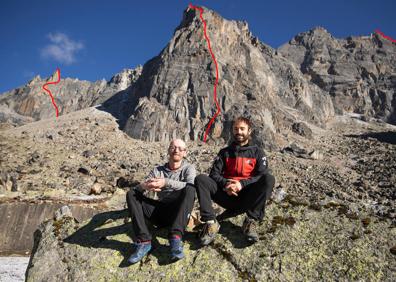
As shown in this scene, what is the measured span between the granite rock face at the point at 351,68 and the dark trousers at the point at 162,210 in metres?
154

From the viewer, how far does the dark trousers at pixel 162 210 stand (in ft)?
17.5

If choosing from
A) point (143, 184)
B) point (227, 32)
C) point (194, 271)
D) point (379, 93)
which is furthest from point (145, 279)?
point (379, 93)

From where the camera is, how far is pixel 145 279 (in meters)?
4.89

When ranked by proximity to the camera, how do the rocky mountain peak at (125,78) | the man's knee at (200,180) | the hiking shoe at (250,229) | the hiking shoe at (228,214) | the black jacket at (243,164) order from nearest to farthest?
the hiking shoe at (250,229)
the man's knee at (200,180)
the hiking shoe at (228,214)
the black jacket at (243,164)
the rocky mountain peak at (125,78)

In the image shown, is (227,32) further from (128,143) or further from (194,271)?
(194,271)

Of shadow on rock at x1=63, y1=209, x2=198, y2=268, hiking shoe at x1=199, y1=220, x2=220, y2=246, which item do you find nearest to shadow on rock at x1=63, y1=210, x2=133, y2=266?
shadow on rock at x1=63, y1=209, x2=198, y2=268

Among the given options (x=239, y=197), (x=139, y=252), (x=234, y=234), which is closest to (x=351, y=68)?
(x=239, y=197)

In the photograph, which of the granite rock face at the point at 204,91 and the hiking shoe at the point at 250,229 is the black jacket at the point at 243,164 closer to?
the hiking shoe at the point at 250,229

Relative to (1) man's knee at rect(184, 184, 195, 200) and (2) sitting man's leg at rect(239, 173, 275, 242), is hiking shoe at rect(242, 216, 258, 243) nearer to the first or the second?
(2) sitting man's leg at rect(239, 173, 275, 242)

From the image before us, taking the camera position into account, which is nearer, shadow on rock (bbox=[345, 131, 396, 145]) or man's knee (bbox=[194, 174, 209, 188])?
man's knee (bbox=[194, 174, 209, 188])

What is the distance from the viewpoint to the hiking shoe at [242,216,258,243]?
5141mm

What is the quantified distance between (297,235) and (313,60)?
18290cm

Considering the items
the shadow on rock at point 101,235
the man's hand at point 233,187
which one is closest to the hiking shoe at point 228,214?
the man's hand at point 233,187

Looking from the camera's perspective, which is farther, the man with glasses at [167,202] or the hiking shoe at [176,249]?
the man with glasses at [167,202]
